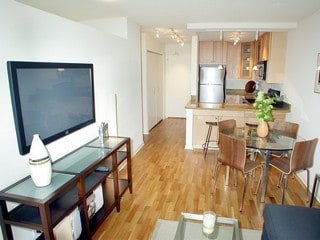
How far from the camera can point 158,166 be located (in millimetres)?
3936

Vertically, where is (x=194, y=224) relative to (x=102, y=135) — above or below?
below

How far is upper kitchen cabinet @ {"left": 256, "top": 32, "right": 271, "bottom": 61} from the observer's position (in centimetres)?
459

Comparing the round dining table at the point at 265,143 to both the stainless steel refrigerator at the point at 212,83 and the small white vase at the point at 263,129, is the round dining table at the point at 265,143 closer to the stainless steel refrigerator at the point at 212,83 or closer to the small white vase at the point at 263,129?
the small white vase at the point at 263,129

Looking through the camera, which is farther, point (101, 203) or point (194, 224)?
point (101, 203)

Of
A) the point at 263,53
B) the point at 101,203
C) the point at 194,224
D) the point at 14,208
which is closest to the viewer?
the point at 14,208

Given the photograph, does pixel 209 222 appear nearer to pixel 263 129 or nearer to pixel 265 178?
pixel 265 178

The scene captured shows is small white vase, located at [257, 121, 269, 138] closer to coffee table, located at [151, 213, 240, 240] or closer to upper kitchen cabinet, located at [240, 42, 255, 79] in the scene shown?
coffee table, located at [151, 213, 240, 240]

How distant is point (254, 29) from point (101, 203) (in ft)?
11.9

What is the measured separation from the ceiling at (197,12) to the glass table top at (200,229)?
233cm

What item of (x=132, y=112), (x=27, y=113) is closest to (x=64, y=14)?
(x=132, y=112)

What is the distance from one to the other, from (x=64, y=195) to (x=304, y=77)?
135 inches

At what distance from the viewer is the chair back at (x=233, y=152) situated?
2.65m

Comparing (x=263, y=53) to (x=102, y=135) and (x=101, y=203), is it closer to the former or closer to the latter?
(x=102, y=135)

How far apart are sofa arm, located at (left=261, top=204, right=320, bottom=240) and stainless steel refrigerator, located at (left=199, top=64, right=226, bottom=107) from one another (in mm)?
4380
